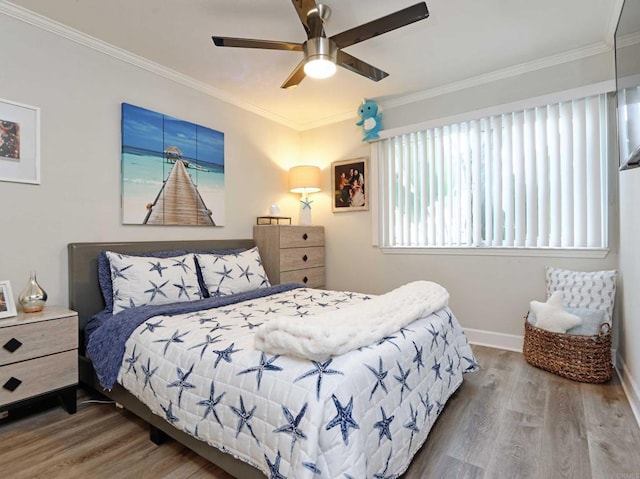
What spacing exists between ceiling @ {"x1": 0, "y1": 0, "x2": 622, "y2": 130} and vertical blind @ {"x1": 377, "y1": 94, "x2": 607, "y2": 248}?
467 millimetres

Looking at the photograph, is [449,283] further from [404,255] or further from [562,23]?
[562,23]

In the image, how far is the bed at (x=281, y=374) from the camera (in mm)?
1114

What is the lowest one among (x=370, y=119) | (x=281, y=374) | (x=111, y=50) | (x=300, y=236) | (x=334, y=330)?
(x=281, y=374)

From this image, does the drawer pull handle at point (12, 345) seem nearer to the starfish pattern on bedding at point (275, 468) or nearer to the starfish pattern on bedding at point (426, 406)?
the starfish pattern on bedding at point (275, 468)

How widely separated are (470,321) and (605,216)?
1.37 metres

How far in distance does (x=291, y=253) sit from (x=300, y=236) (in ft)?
0.79

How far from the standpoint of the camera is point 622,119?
1.84 m

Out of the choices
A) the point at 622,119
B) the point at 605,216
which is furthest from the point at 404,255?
the point at 622,119

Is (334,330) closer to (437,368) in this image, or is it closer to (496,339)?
(437,368)

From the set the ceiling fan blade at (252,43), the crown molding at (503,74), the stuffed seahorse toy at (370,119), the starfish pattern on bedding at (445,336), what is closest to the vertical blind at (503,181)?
the stuffed seahorse toy at (370,119)

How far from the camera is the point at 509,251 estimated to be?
9.73 feet

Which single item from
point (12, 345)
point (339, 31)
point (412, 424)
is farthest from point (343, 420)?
point (339, 31)

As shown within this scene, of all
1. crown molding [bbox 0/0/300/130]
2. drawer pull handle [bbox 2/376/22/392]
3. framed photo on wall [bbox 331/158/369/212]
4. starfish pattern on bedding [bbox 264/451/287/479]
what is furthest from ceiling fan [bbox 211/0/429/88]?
drawer pull handle [bbox 2/376/22/392]

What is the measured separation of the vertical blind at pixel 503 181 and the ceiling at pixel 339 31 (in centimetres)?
47
